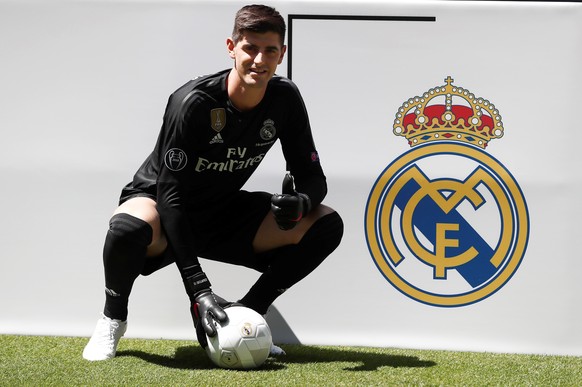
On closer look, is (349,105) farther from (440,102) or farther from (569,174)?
(569,174)

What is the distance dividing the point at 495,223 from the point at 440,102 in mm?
521

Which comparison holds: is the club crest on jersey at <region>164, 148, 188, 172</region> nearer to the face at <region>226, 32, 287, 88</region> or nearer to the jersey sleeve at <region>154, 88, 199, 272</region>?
the jersey sleeve at <region>154, 88, 199, 272</region>

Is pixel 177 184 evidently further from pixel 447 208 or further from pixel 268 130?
pixel 447 208

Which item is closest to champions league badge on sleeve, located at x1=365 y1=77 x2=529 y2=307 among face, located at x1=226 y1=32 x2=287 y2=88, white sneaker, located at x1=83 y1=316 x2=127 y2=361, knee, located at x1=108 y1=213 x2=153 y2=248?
face, located at x1=226 y1=32 x2=287 y2=88

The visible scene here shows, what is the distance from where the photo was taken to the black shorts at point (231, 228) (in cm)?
347

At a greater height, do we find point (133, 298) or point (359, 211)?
point (359, 211)

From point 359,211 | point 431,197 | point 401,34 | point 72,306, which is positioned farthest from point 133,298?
point 401,34

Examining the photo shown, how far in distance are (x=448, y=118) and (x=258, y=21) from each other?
908 mm

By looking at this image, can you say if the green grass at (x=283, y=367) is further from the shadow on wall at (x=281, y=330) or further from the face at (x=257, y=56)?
the face at (x=257, y=56)

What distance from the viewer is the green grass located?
2.95 metres

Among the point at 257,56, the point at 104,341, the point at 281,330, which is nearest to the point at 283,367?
the point at 281,330

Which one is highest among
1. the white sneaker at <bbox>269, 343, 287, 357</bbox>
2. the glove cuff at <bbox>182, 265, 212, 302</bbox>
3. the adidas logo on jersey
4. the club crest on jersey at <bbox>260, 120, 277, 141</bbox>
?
the club crest on jersey at <bbox>260, 120, 277, 141</bbox>

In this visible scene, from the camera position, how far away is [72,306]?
3.79 m

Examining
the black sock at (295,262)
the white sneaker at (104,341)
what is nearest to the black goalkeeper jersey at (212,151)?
the black sock at (295,262)
